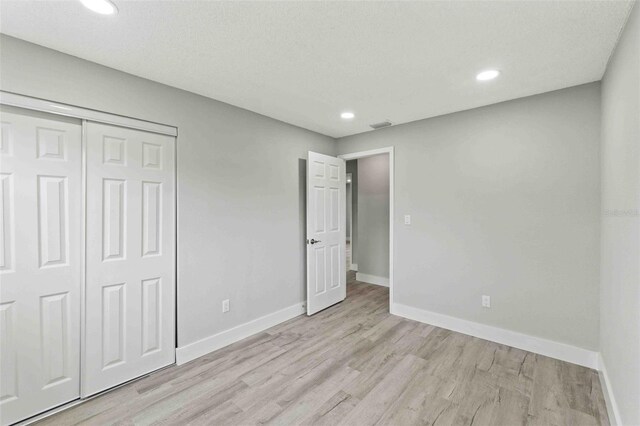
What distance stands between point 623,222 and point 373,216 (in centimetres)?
358

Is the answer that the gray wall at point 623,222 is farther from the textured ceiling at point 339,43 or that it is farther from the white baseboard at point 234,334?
the white baseboard at point 234,334

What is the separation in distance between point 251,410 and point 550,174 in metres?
3.18

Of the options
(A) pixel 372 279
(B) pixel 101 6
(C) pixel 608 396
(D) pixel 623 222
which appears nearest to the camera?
(B) pixel 101 6

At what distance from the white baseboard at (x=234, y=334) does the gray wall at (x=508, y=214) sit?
1429 millimetres

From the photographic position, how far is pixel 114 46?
1824 mm

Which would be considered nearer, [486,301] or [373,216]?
[486,301]

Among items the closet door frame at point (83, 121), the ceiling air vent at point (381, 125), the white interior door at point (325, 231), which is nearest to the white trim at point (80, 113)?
the closet door frame at point (83, 121)

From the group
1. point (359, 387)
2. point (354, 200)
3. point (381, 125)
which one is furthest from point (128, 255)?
point (354, 200)

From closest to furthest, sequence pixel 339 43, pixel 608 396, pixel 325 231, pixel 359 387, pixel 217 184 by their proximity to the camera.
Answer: pixel 339 43 → pixel 608 396 → pixel 359 387 → pixel 217 184 → pixel 325 231

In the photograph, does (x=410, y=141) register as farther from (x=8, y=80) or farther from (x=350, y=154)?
(x=8, y=80)

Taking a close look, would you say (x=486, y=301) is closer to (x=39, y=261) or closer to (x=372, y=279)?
(x=372, y=279)

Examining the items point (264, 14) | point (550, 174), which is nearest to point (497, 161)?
point (550, 174)

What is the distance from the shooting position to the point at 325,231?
3.83m

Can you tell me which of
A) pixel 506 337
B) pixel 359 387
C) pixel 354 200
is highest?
pixel 354 200
